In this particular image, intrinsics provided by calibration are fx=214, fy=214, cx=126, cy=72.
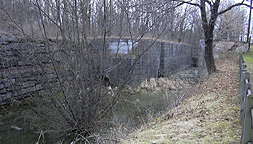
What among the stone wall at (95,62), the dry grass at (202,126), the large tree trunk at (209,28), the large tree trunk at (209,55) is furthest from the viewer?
the large tree trunk at (209,55)

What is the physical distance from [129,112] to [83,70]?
2.73 metres

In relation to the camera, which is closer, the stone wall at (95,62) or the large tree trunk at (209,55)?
the stone wall at (95,62)

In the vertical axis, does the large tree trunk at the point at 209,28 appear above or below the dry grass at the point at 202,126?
above

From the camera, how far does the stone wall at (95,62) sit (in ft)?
18.1

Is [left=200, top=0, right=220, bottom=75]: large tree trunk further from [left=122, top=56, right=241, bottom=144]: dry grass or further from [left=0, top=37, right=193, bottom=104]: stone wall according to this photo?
[left=122, top=56, right=241, bottom=144]: dry grass

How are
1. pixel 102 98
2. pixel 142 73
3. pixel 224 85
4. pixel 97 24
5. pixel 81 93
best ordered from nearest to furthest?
1. pixel 81 93
2. pixel 102 98
3. pixel 97 24
4. pixel 224 85
5. pixel 142 73

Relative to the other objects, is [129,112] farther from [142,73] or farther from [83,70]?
[142,73]

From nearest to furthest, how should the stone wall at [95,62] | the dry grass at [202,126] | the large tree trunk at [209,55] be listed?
the dry grass at [202,126], the stone wall at [95,62], the large tree trunk at [209,55]

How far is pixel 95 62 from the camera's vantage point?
6070 mm

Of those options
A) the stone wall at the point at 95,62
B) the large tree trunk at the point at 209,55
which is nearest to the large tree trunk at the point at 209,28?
the large tree trunk at the point at 209,55

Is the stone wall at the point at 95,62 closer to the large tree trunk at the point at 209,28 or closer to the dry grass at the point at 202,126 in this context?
the dry grass at the point at 202,126

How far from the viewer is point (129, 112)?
718 cm

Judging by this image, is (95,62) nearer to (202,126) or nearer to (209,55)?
(202,126)

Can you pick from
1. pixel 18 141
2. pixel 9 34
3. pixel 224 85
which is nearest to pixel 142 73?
pixel 224 85
